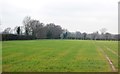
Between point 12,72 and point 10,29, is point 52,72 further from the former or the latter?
point 10,29

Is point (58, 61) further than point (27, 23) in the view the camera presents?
No

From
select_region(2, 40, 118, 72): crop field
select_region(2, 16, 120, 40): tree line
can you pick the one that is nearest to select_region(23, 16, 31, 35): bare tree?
select_region(2, 16, 120, 40): tree line

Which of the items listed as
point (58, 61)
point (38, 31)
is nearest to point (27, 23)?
point (38, 31)

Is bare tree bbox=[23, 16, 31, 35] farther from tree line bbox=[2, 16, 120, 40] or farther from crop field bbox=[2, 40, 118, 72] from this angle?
crop field bbox=[2, 40, 118, 72]

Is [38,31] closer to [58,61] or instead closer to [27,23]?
[27,23]

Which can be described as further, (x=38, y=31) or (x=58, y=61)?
(x=38, y=31)

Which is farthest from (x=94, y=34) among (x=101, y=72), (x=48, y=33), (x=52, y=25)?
(x=101, y=72)

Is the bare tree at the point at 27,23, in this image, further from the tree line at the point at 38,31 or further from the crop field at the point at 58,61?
the crop field at the point at 58,61

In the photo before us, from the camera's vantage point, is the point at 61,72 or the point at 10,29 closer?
the point at 61,72

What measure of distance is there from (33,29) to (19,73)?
3992 inches

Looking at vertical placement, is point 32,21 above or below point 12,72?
above

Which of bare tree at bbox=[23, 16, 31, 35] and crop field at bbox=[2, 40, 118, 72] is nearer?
crop field at bbox=[2, 40, 118, 72]

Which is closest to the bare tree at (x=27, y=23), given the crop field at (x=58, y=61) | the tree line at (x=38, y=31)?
the tree line at (x=38, y=31)

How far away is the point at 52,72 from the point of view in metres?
11.6
